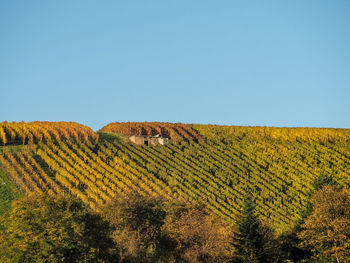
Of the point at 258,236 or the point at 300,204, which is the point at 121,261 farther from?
the point at 300,204

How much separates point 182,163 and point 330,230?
57.9m

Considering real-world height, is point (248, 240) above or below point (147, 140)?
below

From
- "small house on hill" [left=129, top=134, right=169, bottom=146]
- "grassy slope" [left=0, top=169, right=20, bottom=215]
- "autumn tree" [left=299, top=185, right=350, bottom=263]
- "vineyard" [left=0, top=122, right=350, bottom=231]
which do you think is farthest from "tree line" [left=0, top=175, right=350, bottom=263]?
→ "small house on hill" [left=129, top=134, right=169, bottom=146]

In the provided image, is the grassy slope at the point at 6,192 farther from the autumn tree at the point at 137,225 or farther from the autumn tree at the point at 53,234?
the autumn tree at the point at 53,234

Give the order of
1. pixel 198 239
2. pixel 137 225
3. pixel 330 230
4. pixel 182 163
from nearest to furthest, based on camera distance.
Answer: pixel 330 230 < pixel 198 239 < pixel 137 225 < pixel 182 163

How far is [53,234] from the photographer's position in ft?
171

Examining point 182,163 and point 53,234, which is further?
point 182,163

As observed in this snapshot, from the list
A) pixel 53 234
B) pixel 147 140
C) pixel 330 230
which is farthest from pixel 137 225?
pixel 147 140

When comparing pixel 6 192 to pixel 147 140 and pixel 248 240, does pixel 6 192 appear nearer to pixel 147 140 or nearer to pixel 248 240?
pixel 248 240

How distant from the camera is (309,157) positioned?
12688 cm

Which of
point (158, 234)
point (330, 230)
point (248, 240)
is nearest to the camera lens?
point (248, 240)

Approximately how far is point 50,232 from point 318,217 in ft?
107

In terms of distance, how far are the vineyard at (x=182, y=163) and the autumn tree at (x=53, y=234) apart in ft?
97.8

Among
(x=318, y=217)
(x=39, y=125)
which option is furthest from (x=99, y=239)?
(x=39, y=125)
